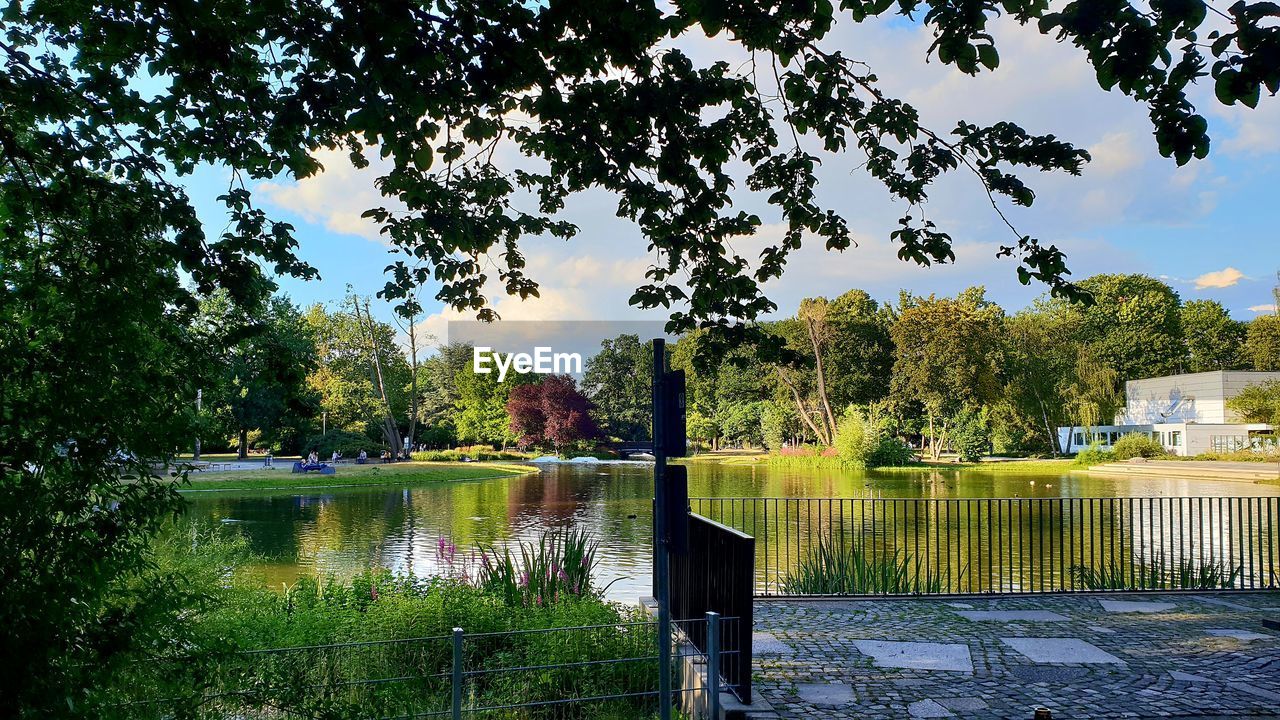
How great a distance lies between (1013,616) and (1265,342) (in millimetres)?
64557

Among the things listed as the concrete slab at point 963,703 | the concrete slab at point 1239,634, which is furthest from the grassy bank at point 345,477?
the concrete slab at point 1239,634

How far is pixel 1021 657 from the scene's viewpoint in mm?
6660

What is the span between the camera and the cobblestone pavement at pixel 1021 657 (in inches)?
217

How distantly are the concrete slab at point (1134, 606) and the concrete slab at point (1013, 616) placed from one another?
82 cm

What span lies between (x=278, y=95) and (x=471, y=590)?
15.4 ft

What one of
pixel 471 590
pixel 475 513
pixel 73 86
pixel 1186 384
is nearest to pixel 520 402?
pixel 475 513

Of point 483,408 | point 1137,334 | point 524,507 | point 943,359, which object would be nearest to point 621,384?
point 483,408

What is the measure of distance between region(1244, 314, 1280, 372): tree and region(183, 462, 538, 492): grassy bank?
175ft

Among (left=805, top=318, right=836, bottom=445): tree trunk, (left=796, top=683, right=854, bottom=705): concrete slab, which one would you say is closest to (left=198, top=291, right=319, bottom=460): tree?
(left=796, top=683, right=854, bottom=705): concrete slab

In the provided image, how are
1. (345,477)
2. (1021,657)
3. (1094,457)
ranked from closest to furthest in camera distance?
1. (1021,657)
2. (345,477)
3. (1094,457)

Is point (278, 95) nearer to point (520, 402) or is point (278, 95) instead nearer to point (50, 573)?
point (50, 573)

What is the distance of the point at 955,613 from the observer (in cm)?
834

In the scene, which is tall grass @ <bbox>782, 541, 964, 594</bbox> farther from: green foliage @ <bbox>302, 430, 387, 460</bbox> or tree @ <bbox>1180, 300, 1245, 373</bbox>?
tree @ <bbox>1180, 300, 1245, 373</bbox>

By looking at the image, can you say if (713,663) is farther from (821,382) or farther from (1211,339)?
(1211,339)
